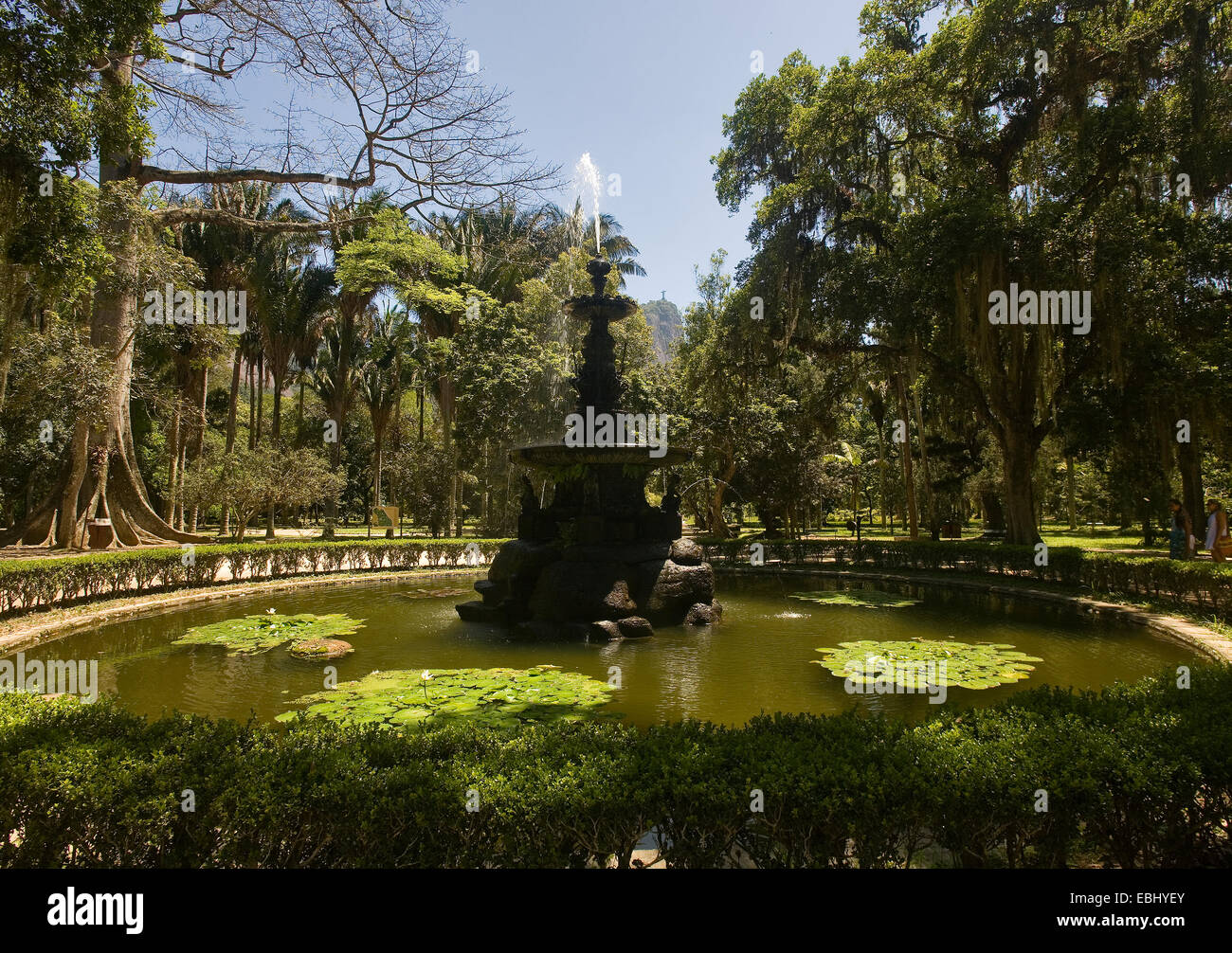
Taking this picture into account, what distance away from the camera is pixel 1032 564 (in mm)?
16438

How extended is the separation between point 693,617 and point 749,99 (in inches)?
730

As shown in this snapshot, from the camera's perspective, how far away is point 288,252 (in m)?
31.4

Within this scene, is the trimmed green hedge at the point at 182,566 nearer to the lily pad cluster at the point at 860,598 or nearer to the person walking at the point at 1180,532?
the lily pad cluster at the point at 860,598

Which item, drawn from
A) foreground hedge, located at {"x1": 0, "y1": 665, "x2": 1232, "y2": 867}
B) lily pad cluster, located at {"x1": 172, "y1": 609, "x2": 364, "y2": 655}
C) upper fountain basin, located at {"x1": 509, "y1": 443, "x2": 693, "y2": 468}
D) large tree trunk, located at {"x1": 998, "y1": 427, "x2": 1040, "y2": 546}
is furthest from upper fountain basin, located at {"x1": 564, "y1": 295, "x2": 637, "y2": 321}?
large tree trunk, located at {"x1": 998, "y1": 427, "x2": 1040, "y2": 546}

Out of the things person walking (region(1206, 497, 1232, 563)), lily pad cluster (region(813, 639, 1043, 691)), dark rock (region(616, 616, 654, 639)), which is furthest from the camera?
person walking (region(1206, 497, 1232, 563))

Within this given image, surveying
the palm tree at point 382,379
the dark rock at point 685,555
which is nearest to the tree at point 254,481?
the palm tree at point 382,379

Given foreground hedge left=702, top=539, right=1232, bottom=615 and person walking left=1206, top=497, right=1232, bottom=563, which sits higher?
person walking left=1206, top=497, right=1232, bottom=563

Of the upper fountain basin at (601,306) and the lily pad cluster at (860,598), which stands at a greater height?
the upper fountain basin at (601,306)

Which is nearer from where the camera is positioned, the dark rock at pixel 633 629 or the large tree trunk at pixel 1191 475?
the dark rock at pixel 633 629

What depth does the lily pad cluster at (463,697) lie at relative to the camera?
20.0ft

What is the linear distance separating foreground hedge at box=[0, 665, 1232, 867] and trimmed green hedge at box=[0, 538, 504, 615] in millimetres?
10984

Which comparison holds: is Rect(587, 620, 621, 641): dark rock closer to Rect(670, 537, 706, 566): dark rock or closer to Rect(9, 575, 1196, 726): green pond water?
Rect(9, 575, 1196, 726): green pond water

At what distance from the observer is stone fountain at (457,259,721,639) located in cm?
1061

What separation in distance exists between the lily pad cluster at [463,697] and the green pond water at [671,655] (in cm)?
40
